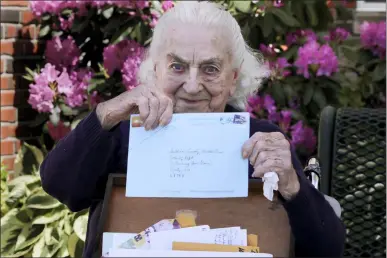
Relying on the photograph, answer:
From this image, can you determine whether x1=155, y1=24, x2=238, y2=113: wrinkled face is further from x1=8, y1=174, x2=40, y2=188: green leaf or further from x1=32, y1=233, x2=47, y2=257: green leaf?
x1=8, y1=174, x2=40, y2=188: green leaf

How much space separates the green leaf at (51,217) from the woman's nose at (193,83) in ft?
6.29

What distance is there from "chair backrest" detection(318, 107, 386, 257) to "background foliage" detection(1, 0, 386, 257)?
3.01ft

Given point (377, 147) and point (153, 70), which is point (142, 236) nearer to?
point (153, 70)

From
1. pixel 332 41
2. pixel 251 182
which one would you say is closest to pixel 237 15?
pixel 332 41

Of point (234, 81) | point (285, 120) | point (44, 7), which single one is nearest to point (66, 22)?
point (44, 7)

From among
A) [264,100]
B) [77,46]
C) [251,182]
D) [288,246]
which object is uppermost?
[77,46]

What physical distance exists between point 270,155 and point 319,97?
1.93 metres

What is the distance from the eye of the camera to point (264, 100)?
3619mm

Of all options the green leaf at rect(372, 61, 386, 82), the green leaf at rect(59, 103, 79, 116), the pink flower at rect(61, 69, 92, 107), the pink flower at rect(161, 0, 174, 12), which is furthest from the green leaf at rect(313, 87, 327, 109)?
the green leaf at rect(59, 103, 79, 116)

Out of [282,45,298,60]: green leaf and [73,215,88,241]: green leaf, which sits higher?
[282,45,298,60]: green leaf

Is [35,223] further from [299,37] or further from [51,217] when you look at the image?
[299,37]

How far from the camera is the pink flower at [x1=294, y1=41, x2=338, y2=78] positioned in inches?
139

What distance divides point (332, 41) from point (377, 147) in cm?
132

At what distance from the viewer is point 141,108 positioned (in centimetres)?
187
